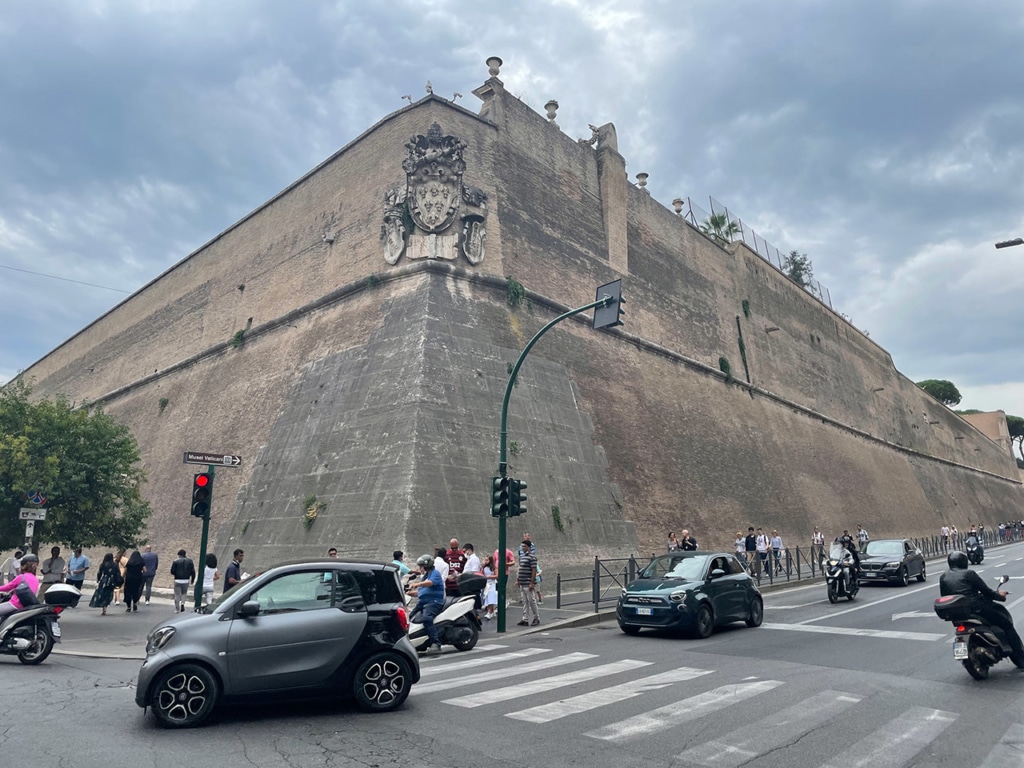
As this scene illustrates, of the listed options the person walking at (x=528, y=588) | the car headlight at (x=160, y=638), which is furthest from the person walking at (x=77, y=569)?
the car headlight at (x=160, y=638)

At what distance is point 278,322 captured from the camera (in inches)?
916

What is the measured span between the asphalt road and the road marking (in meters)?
0.61

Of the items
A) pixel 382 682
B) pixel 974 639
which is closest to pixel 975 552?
pixel 974 639

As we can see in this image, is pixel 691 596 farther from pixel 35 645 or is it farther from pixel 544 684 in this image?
pixel 35 645

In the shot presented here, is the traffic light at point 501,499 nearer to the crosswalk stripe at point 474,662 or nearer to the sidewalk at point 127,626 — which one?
the sidewalk at point 127,626

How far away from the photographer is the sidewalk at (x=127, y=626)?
10180 millimetres

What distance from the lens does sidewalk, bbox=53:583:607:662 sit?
10180 millimetres

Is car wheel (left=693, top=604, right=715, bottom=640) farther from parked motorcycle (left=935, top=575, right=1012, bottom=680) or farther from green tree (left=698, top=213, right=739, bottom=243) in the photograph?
green tree (left=698, top=213, right=739, bottom=243)

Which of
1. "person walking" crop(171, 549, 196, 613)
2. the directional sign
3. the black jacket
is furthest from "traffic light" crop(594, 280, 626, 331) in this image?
"person walking" crop(171, 549, 196, 613)

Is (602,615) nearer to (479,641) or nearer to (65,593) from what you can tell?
(479,641)

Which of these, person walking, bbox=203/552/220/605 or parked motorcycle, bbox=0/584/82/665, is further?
person walking, bbox=203/552/220/605

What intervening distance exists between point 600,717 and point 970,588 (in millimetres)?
4280

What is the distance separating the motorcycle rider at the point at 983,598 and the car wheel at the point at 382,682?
5581mm

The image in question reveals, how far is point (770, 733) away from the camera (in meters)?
5.32
